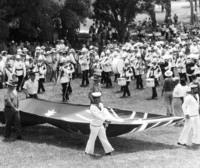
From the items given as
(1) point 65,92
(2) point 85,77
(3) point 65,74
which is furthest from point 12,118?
(2) point 85,77

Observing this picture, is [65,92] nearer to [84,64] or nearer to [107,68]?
[84,64]

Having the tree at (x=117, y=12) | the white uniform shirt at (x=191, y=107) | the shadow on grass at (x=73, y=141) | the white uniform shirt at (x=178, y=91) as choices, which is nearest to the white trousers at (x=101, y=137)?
the shadow on grass at (x=73, y=141)

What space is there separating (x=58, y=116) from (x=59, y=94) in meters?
7.51

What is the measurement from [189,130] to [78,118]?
3.25 metres

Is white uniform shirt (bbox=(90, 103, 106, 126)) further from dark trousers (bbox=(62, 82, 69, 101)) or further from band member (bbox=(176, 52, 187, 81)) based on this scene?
band member (bbox=(176, 52, 187, 81))

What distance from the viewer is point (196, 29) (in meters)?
41.7

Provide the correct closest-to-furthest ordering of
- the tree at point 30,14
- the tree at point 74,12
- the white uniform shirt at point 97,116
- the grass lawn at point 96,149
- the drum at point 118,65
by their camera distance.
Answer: the grass lawn at point 96,149 < the white uniform shirt at point 97,116 < the drum at point 118,65 < the tree at point 30,14 < the tree at point 74,12

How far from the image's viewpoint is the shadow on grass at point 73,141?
43.2ft

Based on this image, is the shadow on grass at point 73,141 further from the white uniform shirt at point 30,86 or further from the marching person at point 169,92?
the marching person at point 169,92

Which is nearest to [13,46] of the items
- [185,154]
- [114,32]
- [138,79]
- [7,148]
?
[138,79]

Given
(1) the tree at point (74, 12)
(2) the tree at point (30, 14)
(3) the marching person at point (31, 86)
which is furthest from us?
(1) the tree at point (74, 12)

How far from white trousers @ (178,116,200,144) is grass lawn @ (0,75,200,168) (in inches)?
11.1

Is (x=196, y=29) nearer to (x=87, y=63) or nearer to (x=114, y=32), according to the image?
(x=114, y=32)

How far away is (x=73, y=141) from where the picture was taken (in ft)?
46.4
